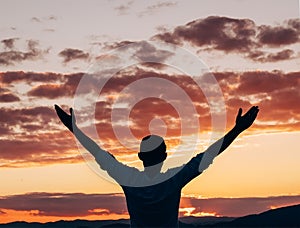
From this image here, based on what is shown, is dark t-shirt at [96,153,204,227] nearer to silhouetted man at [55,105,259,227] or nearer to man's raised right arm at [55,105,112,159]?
silhouetted man at [55,105,259,227]

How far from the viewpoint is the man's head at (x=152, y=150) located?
35.7 ft

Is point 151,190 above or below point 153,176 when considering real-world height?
below

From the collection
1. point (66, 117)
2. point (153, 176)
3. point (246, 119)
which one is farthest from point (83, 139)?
point (246, 119)

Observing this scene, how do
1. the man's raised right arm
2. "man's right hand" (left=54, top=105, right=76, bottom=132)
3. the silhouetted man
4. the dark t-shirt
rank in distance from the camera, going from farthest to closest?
"man's right hand" (left=54, top=105, right=76, bottom=132) < the man's raised right arm < the dark t-shirt < the silhouetted man

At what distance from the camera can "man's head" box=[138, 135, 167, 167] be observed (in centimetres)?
1089

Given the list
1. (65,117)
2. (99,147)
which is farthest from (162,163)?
(65,117)

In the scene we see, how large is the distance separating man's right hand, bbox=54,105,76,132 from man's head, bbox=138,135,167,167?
153 centimetres

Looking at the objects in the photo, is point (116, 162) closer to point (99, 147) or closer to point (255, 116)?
point (99, 147)

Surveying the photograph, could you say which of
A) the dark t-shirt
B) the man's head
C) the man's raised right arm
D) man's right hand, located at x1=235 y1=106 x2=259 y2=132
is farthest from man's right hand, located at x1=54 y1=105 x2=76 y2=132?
man's right hand, located at x1=235 y1=106 x2=259 y2=132

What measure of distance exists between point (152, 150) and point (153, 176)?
2.06 feet

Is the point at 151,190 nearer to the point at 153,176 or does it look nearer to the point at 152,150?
the point at 153,176

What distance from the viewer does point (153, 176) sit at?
37.2 ft

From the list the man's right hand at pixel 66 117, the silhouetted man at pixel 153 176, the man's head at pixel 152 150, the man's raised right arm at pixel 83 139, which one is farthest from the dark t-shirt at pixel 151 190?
the man's right hand at pixel 66 117

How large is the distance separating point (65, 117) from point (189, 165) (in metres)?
2.45
